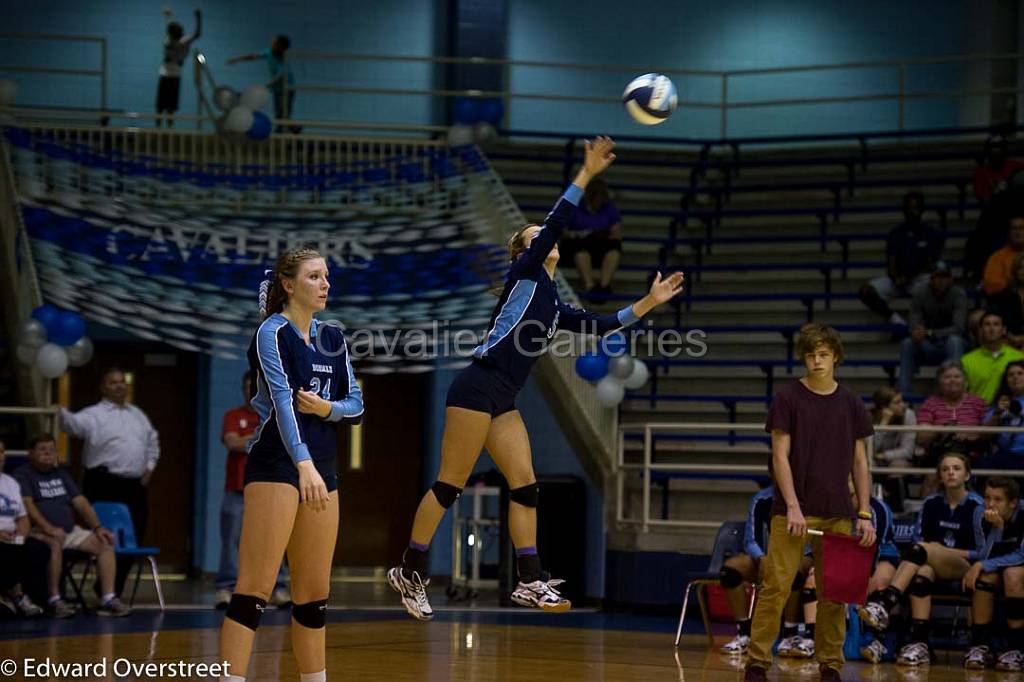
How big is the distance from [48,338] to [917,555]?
6877mm

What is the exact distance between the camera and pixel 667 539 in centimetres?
1323

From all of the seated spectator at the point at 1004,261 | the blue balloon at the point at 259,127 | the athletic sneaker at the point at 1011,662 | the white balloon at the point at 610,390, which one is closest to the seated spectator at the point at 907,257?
the seated spectator at the point at 1004,261

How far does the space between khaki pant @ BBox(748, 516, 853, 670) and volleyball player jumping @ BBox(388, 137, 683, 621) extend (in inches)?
46.5

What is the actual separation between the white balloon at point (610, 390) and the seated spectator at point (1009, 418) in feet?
10.0

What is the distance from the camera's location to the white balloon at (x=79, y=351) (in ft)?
42.2

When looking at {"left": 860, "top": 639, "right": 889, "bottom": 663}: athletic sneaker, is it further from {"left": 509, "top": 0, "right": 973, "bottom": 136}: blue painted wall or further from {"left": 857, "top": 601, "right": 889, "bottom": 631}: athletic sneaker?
{"left": 509, "top": 0, "right": 973, "bottom": 136}: blue painted wall

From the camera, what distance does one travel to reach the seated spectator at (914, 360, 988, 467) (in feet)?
39.8

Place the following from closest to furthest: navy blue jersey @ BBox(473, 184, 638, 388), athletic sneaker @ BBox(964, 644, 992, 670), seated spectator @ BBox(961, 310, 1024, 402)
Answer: navy blue jersey @ BBox(473, 184, 638, 388) → athletic sneaker @ BBox(964, 644, 992, 670) → seated spectator @ BBox(961, 310, 1024, 402)

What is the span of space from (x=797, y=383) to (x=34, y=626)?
18.3 ft

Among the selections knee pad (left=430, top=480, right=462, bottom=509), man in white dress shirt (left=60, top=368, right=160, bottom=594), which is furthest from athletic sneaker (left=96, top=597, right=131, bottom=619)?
knee pad (left=430, top=480, right=462, bottom=509)

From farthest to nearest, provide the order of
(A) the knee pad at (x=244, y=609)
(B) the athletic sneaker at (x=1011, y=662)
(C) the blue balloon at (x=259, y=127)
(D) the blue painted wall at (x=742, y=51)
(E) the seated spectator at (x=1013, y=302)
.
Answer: (D) the blue painted wall at (x=742, y=51)
(C) the blue balloon at (x=259, y=127)
(E) the seated spectator at (x=1013, y=302)
(B) the athletic sneaker at (x=1011, y=662)
(A) the knee pad at (x=244, y=609)

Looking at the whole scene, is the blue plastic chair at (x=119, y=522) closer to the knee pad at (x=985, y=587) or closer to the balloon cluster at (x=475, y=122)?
the balloon cluster at (x=475, y=122)

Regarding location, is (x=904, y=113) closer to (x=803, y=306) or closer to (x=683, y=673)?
(x=803, y=306)

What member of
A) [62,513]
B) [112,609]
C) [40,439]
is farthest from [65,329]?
[112,609]
